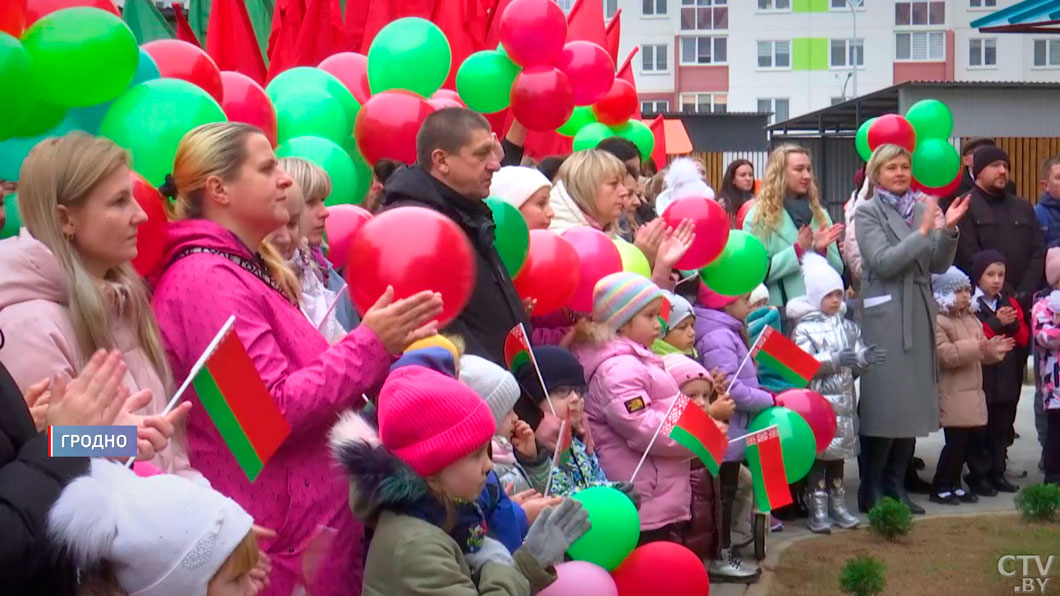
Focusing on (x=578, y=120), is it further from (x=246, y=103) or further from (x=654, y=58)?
(x=654, y=58)

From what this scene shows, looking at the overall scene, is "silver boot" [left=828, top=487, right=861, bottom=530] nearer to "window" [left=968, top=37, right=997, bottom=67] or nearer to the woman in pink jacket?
the woman in pink jacket

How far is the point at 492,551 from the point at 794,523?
514 cm

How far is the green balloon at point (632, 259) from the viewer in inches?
225

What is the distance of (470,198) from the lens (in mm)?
4445

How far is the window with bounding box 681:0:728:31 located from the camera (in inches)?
1989

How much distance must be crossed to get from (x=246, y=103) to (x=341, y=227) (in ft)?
1.79

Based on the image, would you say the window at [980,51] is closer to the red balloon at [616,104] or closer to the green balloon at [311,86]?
the red balloon at [616,104]

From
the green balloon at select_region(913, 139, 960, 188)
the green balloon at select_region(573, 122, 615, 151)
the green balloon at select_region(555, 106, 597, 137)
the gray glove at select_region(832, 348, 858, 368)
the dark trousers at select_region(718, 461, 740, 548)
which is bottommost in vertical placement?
the dark trousers at select_region(718, 461, 740, 548)

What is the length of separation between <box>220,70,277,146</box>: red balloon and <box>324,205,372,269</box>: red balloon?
1.16ft

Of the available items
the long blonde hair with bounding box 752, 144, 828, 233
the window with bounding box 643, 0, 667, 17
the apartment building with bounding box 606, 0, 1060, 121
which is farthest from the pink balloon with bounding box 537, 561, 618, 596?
the window with bounding box 643, 0, 667, 17

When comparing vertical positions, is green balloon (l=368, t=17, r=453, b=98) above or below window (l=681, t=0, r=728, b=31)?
below

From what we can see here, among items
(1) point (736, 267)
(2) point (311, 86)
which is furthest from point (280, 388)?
(1) point (736, 267)

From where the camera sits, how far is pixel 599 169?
5.75 metres

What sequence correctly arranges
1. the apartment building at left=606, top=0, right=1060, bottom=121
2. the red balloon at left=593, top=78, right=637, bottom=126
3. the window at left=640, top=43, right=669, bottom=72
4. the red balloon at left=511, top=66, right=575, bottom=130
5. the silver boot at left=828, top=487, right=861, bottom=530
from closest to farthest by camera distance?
the red balloon at left=511, top=66, right=575, bottom=130, the silver boot at left=828, top=487, right=861, bottom=530, the red balloon at left=593, top=78, right=637, bottom=126, the apartment building at left=606, top=0, right=1060, bottom=121, the window at left=640, top=43, right=669, bottom=72
